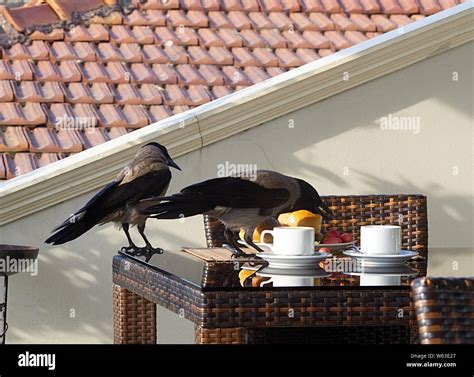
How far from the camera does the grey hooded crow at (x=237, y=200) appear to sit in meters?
3.74

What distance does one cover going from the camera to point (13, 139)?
7105 millimetres

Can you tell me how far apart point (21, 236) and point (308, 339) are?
200cm

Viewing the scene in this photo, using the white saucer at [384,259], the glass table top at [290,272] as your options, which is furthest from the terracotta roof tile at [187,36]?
the white saucer at [384,259]

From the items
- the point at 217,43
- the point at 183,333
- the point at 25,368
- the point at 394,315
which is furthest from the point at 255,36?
the point at 25,368

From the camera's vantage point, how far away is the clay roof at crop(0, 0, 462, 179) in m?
7.42

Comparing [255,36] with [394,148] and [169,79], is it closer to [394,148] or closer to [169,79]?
[169,79]

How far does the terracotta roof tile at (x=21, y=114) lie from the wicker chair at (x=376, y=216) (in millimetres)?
2408

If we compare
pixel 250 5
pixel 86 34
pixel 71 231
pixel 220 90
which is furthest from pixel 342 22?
pixel 71 231

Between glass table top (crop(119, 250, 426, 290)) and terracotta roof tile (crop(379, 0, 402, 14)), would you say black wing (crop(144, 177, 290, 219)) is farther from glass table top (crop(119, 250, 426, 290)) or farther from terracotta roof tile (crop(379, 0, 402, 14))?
terracotta roof tile (crop(379, 0, 402, 14))

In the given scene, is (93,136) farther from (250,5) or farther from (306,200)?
(306,200)

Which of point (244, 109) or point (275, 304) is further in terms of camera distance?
point (244, 109)

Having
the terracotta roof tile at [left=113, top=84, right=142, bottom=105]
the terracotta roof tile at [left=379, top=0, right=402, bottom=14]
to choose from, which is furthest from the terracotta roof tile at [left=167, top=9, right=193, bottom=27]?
the terracotta roof tile at [left=379, top=0, right=402, bottom=14]

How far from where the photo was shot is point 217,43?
28.7ft

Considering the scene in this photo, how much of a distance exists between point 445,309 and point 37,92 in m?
5.84
